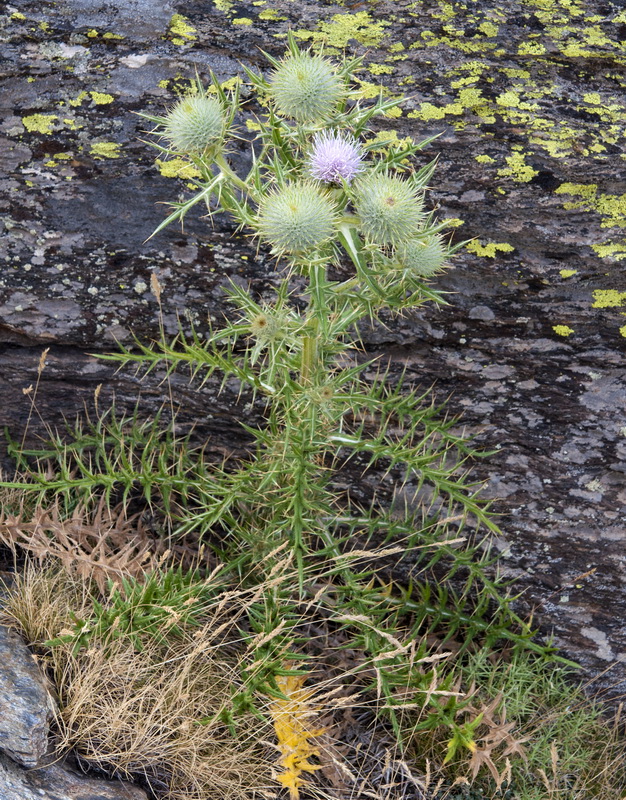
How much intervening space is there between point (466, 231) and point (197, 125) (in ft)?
4.39

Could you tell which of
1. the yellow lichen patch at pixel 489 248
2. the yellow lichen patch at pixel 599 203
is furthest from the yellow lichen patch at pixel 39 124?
the yellow lichen patch at pixel 599 203

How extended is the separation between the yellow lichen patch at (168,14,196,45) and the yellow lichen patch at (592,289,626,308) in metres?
2.13

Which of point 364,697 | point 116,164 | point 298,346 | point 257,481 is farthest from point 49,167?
point 364,697

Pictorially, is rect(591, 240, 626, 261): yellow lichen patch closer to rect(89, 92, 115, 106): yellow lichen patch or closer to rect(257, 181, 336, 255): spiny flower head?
rect(257, 181, 336, 255): spiny flower head

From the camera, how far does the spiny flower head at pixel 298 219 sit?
214 cm

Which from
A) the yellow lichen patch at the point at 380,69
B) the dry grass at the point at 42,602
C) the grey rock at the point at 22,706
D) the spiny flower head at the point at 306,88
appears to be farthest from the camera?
the yellow lichen patch at the point at 380,69

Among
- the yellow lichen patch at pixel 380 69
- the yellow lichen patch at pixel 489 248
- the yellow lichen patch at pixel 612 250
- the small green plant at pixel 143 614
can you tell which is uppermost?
the yellow lichen patch at pixel 380 69

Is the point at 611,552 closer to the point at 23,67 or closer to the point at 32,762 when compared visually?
the point at 32,762

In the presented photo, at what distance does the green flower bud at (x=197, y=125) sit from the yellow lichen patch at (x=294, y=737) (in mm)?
1914

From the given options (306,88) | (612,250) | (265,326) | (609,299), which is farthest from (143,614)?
(612,250)

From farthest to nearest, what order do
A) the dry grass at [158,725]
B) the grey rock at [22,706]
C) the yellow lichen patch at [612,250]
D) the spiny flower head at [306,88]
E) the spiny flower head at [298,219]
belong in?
the yellow lichen patch at [612,250]
the dry grass at [158,725]
the grey rock at [22,706]
the spiny flower head at [306,88]
the spiny flower head at [298,219]

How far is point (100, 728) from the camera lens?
2559 mm

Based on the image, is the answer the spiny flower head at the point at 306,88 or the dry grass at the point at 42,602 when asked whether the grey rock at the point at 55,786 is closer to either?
the dry grass at the point at 42,602

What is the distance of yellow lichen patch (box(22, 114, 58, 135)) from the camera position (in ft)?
10.5
